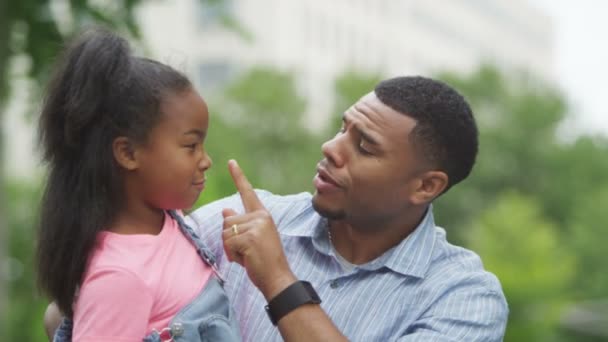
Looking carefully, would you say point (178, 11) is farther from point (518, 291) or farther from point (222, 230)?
point (222, 230)

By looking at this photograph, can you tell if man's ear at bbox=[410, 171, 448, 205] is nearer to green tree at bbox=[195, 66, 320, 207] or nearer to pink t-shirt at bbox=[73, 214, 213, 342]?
pink t-shirt at bbox=[73, 214, 213, 342]

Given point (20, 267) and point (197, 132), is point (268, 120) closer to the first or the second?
point (20, 267)

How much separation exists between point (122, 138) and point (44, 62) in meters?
7.05

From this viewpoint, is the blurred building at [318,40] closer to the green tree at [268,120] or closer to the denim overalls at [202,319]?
the green tree at [268,120]

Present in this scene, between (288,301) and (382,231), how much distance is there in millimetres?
533

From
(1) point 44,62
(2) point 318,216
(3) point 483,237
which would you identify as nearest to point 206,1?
(1) point 44,62

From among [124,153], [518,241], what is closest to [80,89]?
[124,153]

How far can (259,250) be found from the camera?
3.01 meters

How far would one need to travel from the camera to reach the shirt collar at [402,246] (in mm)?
3271

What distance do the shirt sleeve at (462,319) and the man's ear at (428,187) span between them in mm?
329

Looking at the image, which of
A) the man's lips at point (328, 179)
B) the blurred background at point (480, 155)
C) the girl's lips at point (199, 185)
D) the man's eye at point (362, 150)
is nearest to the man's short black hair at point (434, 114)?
the man's eye at point (362, 150)

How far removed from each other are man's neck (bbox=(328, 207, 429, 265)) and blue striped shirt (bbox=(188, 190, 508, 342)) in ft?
0.13

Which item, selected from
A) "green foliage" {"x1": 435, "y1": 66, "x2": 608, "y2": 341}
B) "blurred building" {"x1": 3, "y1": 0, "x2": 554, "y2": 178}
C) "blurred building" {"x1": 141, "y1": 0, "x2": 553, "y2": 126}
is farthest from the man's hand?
"blurred building" {"x1": 141, "y1": 0, "x2": 553, "y2": 126}

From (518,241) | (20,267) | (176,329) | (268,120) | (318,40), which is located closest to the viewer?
(176,329)
